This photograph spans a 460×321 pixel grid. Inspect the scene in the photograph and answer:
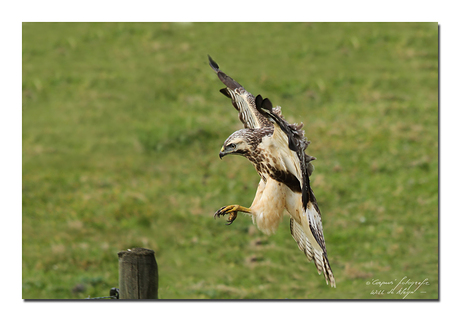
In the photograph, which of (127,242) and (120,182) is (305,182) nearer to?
(127,242)

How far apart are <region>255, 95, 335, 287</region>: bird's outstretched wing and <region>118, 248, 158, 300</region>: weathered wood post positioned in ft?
2.84

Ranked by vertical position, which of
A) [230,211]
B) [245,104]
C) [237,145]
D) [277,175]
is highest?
[245,104]

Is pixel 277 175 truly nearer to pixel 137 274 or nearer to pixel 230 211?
pixel 230 211

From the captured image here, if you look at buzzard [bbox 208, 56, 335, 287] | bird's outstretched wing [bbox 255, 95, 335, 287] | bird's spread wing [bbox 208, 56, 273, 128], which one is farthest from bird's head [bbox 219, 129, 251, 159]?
bird's spread wing [bbox 208, 56, 273, 128]

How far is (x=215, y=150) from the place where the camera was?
22.0ft

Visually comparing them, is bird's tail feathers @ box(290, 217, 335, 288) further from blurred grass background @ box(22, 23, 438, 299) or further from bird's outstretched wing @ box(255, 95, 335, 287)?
blurred grass background @ box(22, 23, 438, 299)

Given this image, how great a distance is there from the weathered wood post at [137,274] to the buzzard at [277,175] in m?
0.63

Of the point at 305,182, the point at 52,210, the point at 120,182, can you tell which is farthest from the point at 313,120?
the point at 305,182

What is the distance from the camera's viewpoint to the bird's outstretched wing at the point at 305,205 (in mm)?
2412

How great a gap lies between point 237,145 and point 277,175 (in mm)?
264

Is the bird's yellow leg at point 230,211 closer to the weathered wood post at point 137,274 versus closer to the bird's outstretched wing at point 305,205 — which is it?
the bird's outstretched wing at point 305,205

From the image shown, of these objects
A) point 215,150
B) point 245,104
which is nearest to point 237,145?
point 245,104

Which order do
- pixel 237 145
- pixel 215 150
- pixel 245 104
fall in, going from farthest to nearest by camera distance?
pixel 215 150
pixel 245 104
pixel 237 145

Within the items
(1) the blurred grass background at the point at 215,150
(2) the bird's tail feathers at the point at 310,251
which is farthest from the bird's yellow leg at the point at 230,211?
(1) the blurred grass background at the point at 215,150
